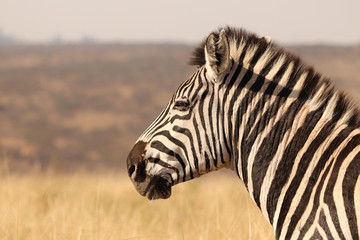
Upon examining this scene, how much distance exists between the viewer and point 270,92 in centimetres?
404

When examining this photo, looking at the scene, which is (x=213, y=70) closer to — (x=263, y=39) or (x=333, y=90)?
(x=263, y=39)

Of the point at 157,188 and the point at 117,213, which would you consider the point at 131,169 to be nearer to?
the point at 157,188

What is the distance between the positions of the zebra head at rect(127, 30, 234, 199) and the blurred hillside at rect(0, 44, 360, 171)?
139ft

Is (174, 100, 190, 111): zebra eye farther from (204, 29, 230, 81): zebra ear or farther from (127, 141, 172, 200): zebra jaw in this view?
(127, 141, 172, 200): zebra jaw

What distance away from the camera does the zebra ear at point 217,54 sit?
3958 millimetres

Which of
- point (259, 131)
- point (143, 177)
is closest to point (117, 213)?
point (143, 177)

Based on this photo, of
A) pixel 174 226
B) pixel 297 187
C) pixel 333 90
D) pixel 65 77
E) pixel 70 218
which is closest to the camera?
pixel 297 187

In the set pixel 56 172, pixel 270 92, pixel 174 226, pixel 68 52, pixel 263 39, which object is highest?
pixel 263 39

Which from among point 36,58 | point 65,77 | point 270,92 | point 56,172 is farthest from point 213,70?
point 36,58

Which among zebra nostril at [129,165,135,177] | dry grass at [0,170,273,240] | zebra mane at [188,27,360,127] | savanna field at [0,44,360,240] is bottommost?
savanna field at [0,44,360,240]

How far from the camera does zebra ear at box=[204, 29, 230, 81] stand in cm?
396

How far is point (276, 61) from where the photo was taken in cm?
414

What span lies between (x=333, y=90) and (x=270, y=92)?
478 mm

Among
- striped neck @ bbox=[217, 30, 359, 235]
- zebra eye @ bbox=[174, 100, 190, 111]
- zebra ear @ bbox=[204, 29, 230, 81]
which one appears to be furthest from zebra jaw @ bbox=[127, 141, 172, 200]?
zebra ear @ bbox=[204, 29, 230, 81]
